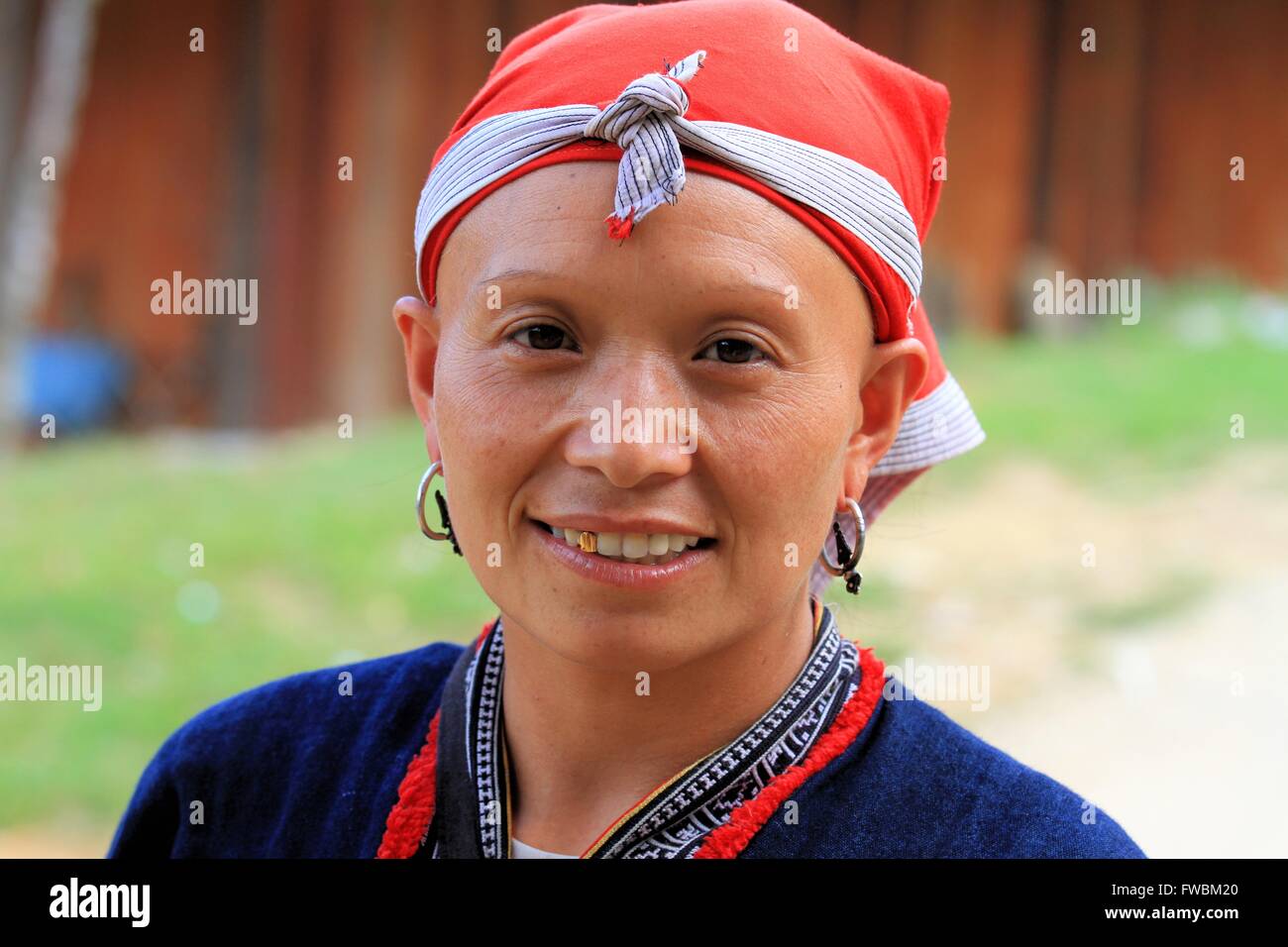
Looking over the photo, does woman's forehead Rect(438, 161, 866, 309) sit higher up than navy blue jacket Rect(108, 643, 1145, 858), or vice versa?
woman's forehead Rect(438, 161, 866, 309)

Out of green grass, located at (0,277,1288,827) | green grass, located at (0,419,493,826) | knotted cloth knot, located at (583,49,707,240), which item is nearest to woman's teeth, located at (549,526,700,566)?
knotted cloth knot, located at (583,49,707,240)

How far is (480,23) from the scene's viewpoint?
29.1 feet

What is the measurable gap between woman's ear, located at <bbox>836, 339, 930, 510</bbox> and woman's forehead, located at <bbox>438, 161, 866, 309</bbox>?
5.7 inches

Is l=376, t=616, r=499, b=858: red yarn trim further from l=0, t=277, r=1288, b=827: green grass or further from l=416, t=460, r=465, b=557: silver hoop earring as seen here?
l=0, t=277, r=1288, b=827: green grass

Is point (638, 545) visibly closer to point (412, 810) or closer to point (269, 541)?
point (412, 810)

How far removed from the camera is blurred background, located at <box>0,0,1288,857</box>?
5609 millimetres

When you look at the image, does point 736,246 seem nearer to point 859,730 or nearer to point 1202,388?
point 859,730

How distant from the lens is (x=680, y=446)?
1714mm

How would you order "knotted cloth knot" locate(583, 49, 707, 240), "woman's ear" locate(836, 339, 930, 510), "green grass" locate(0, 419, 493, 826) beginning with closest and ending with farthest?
"knotted cloth knot" locate(583, 49, 707, 240)
"woman's ear" locate(836, 339, 930, 510)
"green grass" locate(0, 419, 493, 826)

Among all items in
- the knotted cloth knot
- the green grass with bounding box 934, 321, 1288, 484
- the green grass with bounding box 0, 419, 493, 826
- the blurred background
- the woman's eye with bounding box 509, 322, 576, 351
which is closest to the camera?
the knotted cloth knot

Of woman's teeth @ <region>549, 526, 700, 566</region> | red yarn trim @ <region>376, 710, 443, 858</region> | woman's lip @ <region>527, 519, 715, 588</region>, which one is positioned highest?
woman's teeth @ <region>549, 526, 700, 566</region>

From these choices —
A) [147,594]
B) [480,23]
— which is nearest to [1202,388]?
[480,23]

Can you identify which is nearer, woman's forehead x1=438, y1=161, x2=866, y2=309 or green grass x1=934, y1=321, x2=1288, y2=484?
woman's forehead x1=438, y1=161, x2=866, y2=309

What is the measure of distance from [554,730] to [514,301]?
24.8 inches
